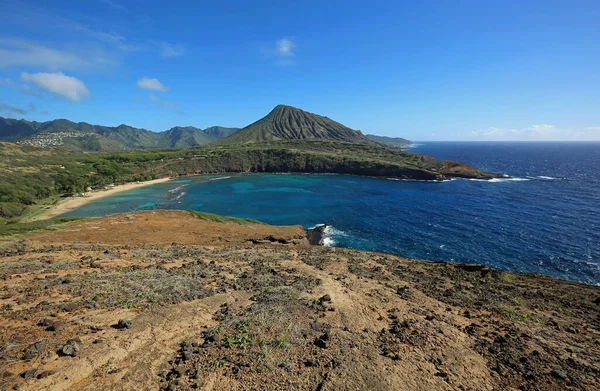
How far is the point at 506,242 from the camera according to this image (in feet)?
149

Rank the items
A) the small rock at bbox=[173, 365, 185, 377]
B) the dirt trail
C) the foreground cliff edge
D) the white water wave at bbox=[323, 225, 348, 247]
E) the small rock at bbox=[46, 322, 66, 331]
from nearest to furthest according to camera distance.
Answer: the dirt trail < the small rock at bbox=[173, 365, 185, 377] < the foreground cliff edge < the small rock at bbox=[46, 322, 66, 331] < the white water wave at bbox=[323, 225, 348, 247]

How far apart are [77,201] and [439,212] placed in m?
99.3

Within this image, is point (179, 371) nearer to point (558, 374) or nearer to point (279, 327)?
point (279, 327)

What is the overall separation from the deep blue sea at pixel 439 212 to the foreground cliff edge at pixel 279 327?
18.1 metres

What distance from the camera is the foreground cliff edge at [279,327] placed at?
1140 cm

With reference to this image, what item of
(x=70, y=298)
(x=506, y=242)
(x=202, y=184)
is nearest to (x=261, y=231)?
(x=70, y=298)

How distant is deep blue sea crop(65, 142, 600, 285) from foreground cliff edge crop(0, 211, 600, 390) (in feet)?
59.3

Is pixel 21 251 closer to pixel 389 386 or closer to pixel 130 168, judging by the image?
pixel 389 386

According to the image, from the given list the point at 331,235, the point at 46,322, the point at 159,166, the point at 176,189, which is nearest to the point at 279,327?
the point at 46,322

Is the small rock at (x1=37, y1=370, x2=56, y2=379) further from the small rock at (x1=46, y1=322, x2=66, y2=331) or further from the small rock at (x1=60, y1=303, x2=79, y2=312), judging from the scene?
the small rock at (x1=60, y1=303, x2=79, y2=312)

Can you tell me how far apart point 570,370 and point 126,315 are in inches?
888

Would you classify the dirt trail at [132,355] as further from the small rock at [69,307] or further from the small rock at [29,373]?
the small rock at [69,307]

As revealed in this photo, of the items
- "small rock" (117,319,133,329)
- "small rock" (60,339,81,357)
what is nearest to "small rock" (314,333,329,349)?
"small rock" (117,319,133,329)

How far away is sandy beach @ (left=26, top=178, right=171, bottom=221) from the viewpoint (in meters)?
65.5
